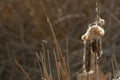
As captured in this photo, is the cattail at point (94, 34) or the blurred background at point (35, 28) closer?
the cattail at point (94, 34)

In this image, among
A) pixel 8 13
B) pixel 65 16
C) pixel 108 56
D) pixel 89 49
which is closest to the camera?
pixel 89 49

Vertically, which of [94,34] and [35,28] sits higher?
[35,28]

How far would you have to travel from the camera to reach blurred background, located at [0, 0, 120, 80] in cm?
307

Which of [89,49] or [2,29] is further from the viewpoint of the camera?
[2,29]

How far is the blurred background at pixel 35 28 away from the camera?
10.1ft

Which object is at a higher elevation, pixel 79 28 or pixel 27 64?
pixel 79 28

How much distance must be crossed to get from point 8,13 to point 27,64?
43 centimetres

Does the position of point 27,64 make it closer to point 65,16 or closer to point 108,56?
point 65,16

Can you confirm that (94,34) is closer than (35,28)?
Yes

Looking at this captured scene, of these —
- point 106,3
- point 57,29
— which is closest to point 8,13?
point 57,29

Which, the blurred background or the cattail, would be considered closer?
the cattail

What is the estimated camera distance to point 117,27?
300 cm

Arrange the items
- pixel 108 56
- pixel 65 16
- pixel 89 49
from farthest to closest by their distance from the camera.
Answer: pixel 65 16 < pixel 108 56 < pixel 89 49

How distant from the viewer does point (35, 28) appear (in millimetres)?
3252
